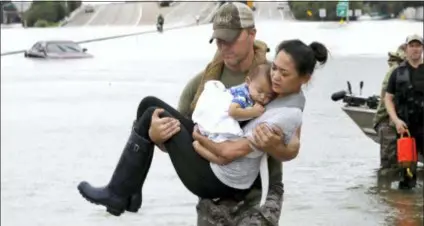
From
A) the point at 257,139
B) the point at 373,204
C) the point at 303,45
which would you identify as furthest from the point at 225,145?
the point at 373,204

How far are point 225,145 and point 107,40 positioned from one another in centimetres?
7242

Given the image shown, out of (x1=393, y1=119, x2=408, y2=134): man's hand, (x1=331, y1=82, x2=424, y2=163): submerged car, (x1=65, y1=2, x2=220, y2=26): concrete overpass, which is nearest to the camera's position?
(x1=393, y1=119, x2=408, y2=134): man's hand

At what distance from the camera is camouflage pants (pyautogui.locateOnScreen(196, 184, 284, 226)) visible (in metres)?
4.80

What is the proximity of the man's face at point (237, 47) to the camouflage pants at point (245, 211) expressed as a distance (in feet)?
2.04

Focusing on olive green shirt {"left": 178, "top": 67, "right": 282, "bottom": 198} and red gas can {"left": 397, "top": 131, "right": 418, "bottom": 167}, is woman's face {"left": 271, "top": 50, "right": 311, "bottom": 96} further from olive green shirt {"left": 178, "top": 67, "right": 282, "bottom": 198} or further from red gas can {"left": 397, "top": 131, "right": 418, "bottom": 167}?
red gas can {"left": 397, "top": 131, "right": 418, "bottom": 167}

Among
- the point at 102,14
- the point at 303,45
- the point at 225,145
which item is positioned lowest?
the point at 102,14

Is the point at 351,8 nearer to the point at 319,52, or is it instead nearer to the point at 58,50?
the point at 58,50

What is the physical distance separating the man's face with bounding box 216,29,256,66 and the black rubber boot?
1.75 feet

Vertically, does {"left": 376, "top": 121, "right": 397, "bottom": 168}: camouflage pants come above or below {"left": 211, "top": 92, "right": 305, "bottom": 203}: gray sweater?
below

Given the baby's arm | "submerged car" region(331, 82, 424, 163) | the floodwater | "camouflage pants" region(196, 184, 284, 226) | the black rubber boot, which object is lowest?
the floodwater

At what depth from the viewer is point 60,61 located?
151 feet

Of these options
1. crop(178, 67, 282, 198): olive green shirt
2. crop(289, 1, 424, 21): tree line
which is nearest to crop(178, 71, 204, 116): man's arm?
crop(178, 67, 282, 198): olive green shirt

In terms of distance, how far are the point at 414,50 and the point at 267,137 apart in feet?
17.9

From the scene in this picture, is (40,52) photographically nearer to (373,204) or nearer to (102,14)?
(373,204)
